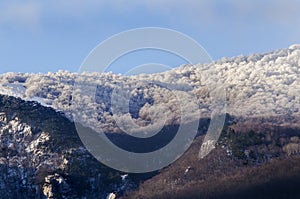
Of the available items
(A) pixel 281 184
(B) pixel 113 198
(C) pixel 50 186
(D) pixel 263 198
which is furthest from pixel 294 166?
(C) pixel 50 186

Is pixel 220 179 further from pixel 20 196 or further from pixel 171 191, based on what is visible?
pixel 20 196

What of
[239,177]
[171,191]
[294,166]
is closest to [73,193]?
[171,191]

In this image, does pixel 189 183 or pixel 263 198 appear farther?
pixel 189 183

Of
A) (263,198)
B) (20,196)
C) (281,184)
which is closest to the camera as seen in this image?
(263,198)

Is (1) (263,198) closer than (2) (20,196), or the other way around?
(1) (263,198)

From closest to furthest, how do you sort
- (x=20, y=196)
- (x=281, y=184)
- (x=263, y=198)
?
Result: (x=263, y=198)
(x=281, y=184)
(x=20, y=196)

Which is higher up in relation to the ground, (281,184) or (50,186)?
(50,186)

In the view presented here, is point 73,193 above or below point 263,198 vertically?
above

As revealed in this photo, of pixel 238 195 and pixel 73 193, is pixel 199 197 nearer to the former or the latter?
pixel 238 195
